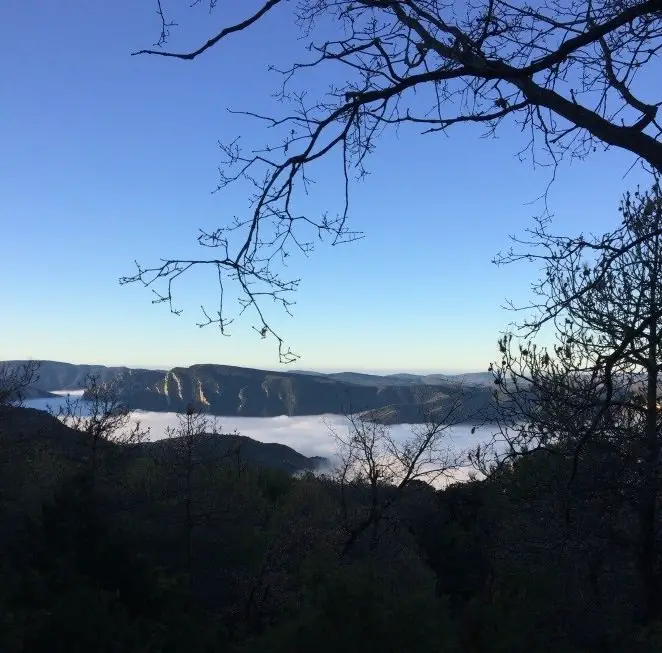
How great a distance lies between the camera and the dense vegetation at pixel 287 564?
6.14 m

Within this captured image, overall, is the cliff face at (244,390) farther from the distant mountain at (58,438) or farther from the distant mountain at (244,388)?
the distant mountain at (58,438)

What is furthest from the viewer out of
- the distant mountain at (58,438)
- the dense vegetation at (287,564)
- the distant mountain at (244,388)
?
the distant mountain at (244,388)

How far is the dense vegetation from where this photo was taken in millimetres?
6145

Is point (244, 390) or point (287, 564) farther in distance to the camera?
point (244, 390)

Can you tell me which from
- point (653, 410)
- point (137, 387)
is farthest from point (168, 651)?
point (137, 387)

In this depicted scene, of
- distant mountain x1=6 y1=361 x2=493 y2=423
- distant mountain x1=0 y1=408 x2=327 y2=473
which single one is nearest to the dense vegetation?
distant mountain x1=0 y1=408 x2=327 y2=473

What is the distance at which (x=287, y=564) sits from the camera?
23922 millimetres

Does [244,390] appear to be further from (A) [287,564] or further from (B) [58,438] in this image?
(A) [287,564]

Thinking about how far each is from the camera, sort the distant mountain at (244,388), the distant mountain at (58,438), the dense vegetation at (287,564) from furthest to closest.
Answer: the distant mountain at (244,388)
the distant mountain at (58,438)
the dense vegetation at (287,564)

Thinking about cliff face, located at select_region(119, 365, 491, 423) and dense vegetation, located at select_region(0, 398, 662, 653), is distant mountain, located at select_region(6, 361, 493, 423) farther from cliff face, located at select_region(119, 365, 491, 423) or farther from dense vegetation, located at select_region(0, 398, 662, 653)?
dense vegetation, located at select_region(0, 398, 662, 653)

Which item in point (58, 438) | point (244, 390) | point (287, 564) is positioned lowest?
point (287, 564)

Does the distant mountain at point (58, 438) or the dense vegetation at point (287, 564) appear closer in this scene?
the dense vegetation at point (287, 564)

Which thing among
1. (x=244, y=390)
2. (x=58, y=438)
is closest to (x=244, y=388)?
(x=244, y=390)

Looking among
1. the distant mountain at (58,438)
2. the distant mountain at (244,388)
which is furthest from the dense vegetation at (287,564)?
the distant mountain at (244,388)
